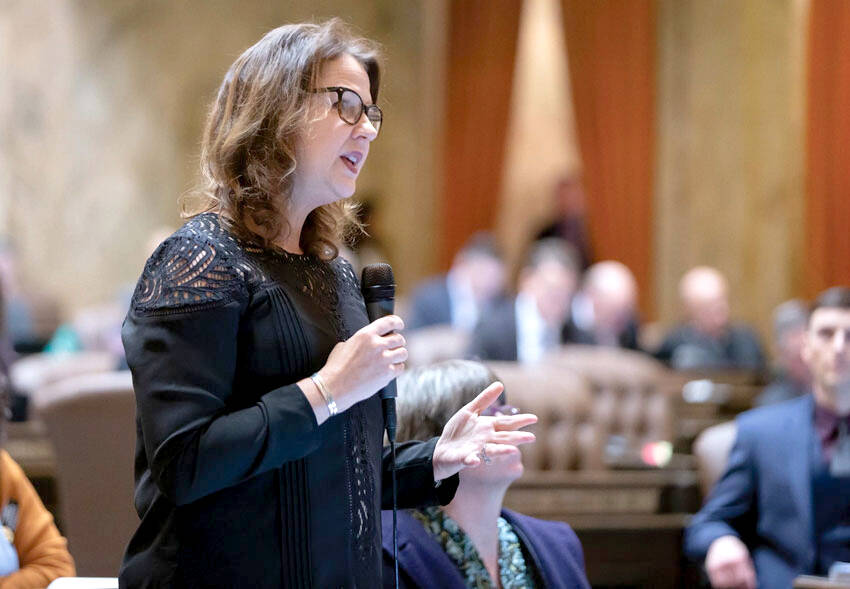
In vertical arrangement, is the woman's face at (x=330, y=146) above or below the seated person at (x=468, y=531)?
above

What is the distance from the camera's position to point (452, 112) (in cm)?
1128

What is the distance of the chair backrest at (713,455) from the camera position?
3.93m

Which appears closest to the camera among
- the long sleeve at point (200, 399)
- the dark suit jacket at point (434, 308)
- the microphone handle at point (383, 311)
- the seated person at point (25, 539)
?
the long sleeve at point (200, 399)

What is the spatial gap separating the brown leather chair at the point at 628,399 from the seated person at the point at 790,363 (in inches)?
34.1

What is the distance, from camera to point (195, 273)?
1.66 metres

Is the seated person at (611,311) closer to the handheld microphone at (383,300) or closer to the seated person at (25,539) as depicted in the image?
the seated person at (25,539)

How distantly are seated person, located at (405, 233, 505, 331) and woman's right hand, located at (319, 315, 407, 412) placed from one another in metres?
6.94

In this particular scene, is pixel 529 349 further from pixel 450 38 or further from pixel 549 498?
pixel 450 38

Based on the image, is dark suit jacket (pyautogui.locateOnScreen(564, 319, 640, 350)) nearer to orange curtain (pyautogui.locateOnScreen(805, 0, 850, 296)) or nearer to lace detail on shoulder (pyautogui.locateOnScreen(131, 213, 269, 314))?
orange curtain (pyautogui.locateOnScreen(805, 0, 850, 296))

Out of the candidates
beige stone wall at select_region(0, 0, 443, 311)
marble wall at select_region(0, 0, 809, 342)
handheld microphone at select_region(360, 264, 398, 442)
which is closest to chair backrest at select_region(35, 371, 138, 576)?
handheld microphone at select_region(360, 264, 398, 442)

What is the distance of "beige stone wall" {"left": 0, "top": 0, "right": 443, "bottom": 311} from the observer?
35.7 ft

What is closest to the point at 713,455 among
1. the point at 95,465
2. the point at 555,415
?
the point at 555,415

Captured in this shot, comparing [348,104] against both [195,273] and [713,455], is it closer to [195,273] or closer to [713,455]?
[195,273]

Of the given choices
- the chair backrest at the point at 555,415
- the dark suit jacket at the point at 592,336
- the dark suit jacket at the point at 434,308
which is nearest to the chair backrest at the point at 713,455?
the chair backrest at the point at 555,415
